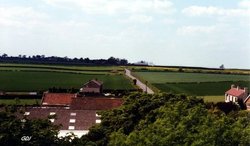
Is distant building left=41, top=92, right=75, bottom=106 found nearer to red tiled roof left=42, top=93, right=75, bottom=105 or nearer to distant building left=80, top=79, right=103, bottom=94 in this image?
red tiled roof left=42, top=93, right=75, bottom=105

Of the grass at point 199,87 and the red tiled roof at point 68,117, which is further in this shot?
the grass at point 199,87

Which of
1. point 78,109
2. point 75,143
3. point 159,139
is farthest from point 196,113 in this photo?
point 78,109

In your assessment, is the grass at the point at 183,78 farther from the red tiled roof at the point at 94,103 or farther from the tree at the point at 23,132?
the tree at the point at 23,132

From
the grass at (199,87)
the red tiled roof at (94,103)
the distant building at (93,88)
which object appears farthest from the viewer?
the grass at (199,87)

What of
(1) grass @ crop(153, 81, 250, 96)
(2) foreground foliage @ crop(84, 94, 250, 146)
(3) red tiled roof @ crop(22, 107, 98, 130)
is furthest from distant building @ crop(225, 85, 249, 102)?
(2) foreground foliage @ crop(84, 94, 250, 146)

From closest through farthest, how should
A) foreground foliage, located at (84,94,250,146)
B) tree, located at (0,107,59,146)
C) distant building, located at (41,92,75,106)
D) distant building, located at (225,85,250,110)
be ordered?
1. tree, located at (0,107,59,146)
2. foreground foliage, located at (84,94,250,146)
3. distant building, located at (41,92,75,106)
4. distant building, located at (225,85,250,110)

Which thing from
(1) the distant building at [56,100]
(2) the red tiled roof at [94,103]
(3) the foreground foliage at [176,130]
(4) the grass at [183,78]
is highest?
(3) the foreground foliage at [176,130]

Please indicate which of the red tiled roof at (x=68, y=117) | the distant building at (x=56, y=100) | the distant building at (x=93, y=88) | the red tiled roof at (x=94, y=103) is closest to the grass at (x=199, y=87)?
the distant building at (x=93, y=88)

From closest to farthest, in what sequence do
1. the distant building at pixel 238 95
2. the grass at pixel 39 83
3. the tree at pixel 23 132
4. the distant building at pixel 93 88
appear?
the tree at pixel 23 132, the distant building at pixel 238 95, the distant building at pixel 93 88, the grass at pixel 39 83

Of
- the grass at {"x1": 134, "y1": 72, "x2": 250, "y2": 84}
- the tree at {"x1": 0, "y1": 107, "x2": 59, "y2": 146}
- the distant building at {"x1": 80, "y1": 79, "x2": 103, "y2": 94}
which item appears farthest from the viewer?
the grass at {"x1": 134, "y1": 72, "x2": 250, "y2": 84}
